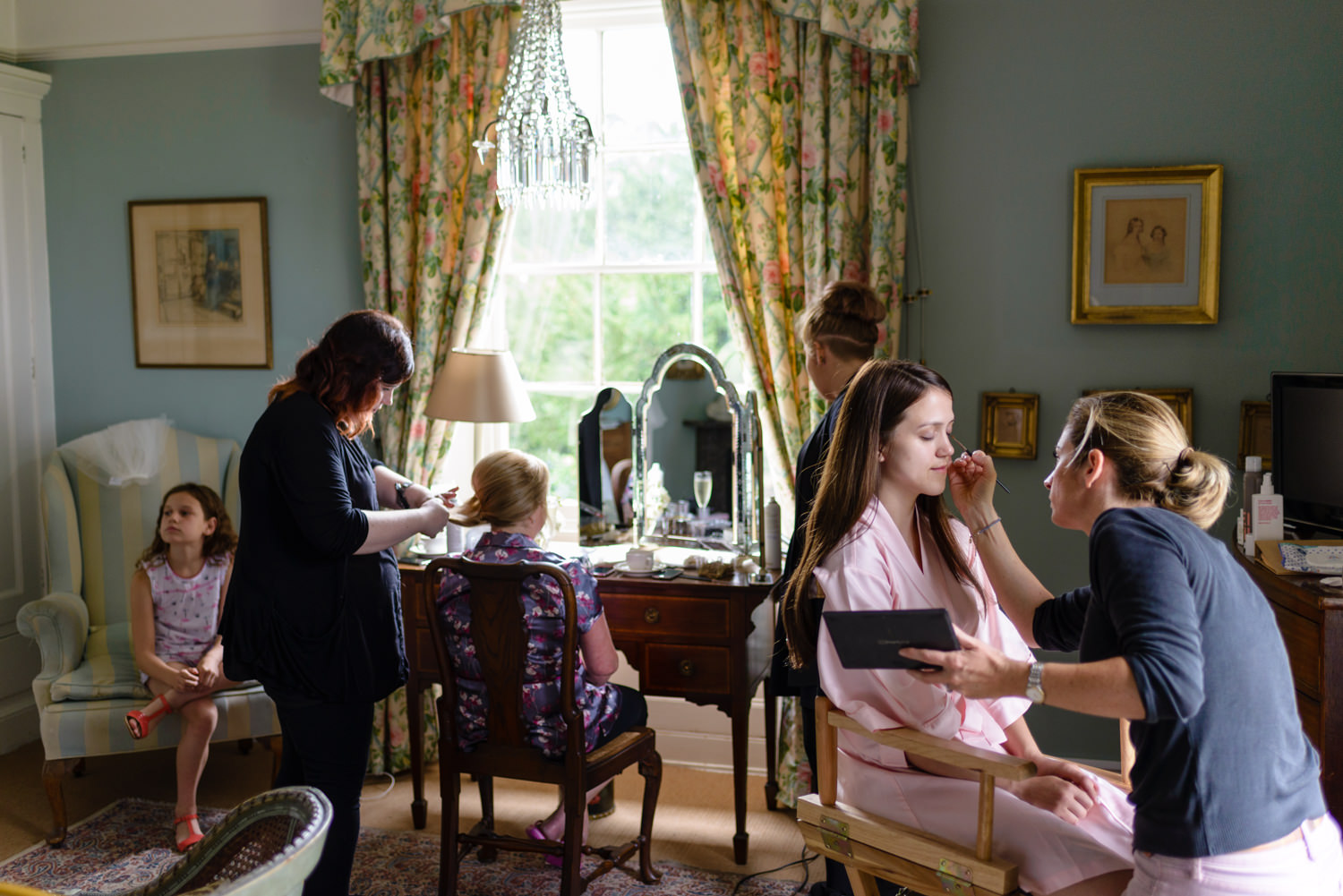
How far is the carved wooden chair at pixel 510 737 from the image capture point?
8.17 feet

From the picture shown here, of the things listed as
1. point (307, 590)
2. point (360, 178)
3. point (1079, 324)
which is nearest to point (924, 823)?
point (307, 590)

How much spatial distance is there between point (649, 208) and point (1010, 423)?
4.76ft

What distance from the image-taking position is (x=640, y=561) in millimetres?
3158

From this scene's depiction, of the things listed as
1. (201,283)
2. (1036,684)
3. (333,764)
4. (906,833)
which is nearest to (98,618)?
(201,283)

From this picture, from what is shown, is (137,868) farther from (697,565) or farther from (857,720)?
(857,720)

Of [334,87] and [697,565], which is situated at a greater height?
[334,87]

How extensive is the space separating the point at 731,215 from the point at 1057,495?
194 centimetres

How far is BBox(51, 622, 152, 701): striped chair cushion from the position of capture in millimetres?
3236

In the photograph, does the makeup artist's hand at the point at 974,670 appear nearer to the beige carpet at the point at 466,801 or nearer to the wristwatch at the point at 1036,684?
the wristwatch at the point at 1036,684

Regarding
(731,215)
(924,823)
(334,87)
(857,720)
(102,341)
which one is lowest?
(924,823)

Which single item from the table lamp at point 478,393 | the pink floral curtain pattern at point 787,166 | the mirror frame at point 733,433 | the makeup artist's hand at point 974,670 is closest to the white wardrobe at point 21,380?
the table lamp at point 478,393

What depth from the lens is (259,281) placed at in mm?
3906

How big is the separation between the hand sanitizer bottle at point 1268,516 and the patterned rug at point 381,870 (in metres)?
1.59

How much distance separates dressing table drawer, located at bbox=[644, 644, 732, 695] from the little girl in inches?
51.2
